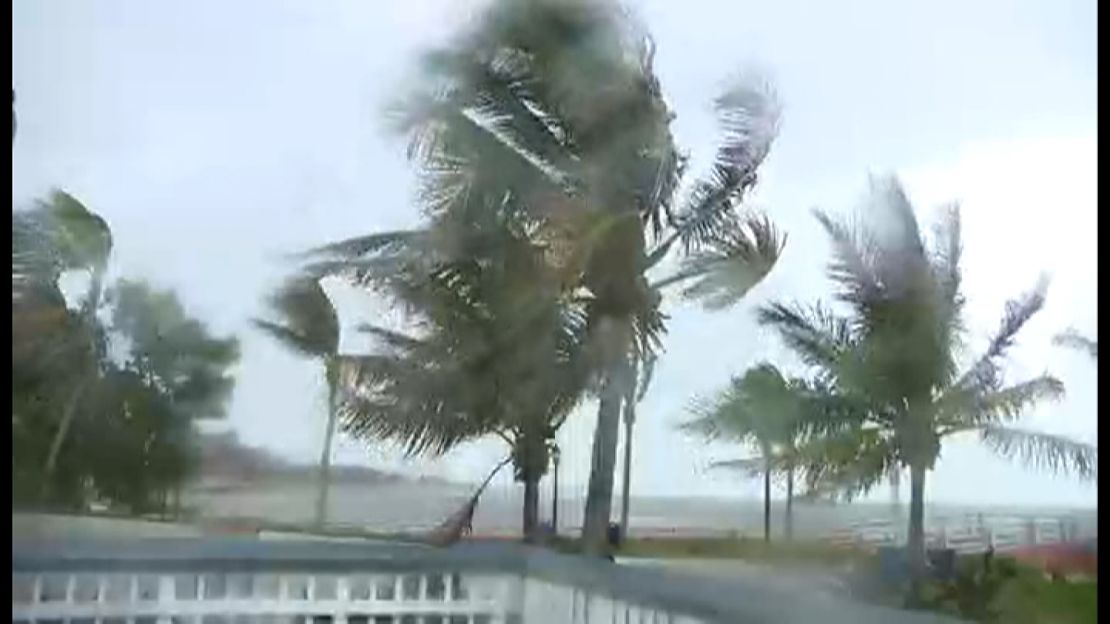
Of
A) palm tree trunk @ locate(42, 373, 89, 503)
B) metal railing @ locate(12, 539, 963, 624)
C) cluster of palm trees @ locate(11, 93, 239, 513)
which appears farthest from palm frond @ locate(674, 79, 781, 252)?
palm tree trunk @ locate(42, 373, 89, 503)

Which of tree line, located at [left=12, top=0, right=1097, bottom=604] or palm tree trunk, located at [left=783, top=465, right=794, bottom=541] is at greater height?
tree line, located at [left=12, top=0, right=1097, bottom=604]

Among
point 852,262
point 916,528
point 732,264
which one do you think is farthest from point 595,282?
point 916,528

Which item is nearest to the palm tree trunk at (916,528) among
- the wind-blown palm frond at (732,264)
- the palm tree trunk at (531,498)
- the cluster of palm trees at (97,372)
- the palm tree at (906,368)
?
the palm tree at (906,368)

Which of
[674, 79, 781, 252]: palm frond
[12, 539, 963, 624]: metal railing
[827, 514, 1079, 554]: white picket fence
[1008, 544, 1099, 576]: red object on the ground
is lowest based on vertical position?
[12, 539, 963, 624]: metal railing

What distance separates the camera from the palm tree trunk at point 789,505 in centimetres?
105

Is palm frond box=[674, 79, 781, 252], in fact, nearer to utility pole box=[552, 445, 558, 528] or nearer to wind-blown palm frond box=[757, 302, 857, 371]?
wind-blown palm frond box=[757, 302, 857, 371]

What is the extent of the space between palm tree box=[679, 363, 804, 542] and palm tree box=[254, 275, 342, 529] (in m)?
0.32

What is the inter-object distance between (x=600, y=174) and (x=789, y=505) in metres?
0.34

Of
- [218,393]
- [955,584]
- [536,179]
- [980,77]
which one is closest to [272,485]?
[218,393]

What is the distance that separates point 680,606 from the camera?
3.77ft

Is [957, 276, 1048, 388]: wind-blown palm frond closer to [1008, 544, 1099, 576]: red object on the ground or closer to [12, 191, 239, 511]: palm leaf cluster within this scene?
[1008, 544, 1099, 576]: red object on the ground

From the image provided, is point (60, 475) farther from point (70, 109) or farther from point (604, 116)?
point (604, 116)

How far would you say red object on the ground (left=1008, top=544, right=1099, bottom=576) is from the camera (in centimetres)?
103

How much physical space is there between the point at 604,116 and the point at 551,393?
25cm
